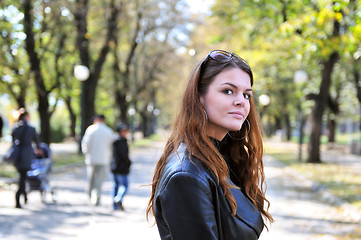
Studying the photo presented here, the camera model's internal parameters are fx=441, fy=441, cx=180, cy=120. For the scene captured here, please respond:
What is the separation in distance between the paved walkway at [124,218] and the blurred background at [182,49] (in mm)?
1339

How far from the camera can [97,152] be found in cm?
944

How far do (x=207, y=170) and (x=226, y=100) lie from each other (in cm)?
32

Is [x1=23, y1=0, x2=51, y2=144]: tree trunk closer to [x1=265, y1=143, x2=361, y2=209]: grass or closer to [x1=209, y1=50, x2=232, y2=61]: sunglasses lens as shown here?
[x1=265, y1=143, x2=361, y2=209]: grass

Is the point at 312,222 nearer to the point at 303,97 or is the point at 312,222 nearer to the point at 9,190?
the point at 9,190

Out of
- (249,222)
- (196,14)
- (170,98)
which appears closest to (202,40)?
(196,14)

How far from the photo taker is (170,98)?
5644 cm

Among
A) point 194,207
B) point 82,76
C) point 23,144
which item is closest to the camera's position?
point 194,207

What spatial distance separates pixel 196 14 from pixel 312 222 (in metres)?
25.9

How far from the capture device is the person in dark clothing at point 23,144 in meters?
9.02

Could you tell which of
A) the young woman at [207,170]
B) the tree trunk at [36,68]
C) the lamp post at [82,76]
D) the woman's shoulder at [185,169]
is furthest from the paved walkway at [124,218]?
the tree trunk at [36,68]

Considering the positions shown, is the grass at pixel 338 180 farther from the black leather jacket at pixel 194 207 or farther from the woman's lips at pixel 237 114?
the black leather jacket at pixel 194 207

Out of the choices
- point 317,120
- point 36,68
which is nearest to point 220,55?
point 36,68

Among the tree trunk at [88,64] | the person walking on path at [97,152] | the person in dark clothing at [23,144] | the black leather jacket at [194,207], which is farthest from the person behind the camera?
the tree trunk at [88,64]

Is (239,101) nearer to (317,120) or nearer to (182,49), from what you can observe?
(317,120)
